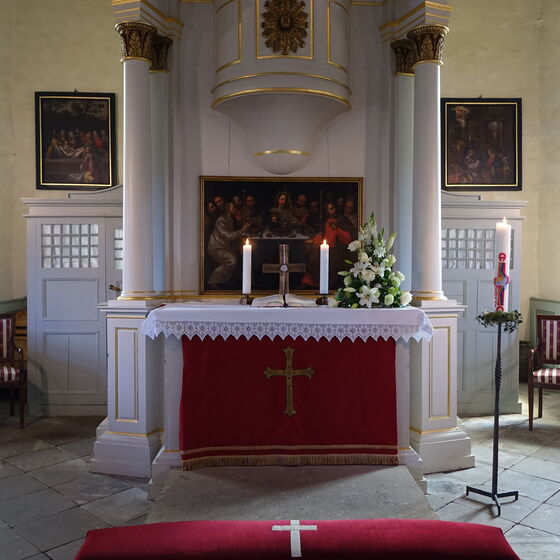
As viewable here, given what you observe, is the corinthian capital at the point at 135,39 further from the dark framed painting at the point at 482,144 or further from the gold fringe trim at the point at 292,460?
the dark framed painting at the point at 482,144

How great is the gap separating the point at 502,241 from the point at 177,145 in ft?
9.81

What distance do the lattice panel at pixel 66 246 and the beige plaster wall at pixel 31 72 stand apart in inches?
61.4

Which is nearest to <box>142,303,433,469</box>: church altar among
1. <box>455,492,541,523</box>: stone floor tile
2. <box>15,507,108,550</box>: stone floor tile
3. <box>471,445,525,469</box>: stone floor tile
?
<box>455,492,541,523</box>: stone floor tile

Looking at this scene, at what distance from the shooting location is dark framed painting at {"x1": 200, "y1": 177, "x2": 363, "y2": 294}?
197 inches

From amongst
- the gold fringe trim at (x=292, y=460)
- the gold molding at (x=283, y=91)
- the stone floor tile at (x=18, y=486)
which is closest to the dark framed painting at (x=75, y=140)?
the gold molding at (x=283, y=91)

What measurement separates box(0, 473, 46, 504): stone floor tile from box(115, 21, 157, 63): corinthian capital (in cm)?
336

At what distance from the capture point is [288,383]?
12.3 ft

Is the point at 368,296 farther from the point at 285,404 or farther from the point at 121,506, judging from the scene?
the point at 121,506

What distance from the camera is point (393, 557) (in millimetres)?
1417

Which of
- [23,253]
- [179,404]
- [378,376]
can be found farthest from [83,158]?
[378,376]

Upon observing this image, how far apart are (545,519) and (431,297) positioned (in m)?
1.76

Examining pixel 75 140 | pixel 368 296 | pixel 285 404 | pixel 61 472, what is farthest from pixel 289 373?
pixel 75 140

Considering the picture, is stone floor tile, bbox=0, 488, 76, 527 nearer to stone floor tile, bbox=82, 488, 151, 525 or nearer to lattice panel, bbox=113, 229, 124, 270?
stone floor tile, bbox=82, 488, 151, 525

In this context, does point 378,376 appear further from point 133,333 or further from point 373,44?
point 373,44
